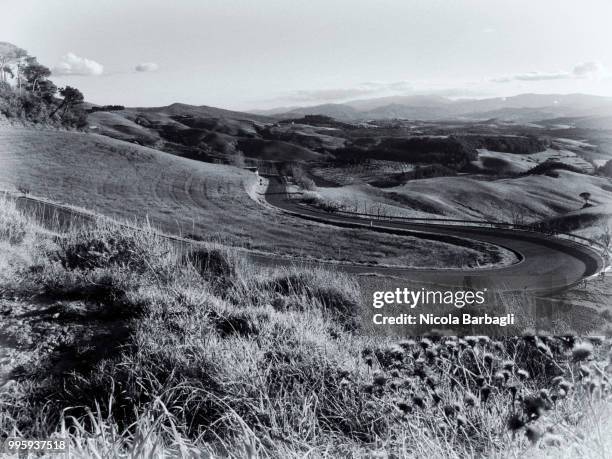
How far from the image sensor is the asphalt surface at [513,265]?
382 cm

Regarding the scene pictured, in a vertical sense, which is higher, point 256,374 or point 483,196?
point 483,196

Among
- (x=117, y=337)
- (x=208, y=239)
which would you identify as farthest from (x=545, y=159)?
(x=117, y=337)

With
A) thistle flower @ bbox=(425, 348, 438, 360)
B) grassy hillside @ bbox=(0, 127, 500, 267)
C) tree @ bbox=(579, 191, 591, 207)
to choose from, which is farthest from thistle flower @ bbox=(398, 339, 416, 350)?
tree @ bbox=(579, 191, 591, 207)

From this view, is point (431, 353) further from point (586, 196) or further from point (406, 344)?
point (586, 196)

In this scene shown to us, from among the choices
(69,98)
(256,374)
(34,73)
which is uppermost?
(34,73)

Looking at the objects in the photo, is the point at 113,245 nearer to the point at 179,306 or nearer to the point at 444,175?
the point at 179,306

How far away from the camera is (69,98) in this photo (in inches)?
183

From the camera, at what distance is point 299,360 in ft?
9.87

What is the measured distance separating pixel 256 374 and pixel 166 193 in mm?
2853

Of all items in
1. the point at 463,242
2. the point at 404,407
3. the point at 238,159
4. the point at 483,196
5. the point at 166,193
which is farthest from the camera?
the point at 238,159

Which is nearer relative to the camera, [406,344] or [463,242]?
[406,344]

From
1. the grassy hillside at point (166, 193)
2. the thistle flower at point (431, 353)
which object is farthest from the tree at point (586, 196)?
the thistle flower at point (431, 353)

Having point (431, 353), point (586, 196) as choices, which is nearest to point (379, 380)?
point (431, 353)

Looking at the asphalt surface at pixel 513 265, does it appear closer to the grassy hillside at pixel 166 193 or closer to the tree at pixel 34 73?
the grassy hillside at pixel 166 193
